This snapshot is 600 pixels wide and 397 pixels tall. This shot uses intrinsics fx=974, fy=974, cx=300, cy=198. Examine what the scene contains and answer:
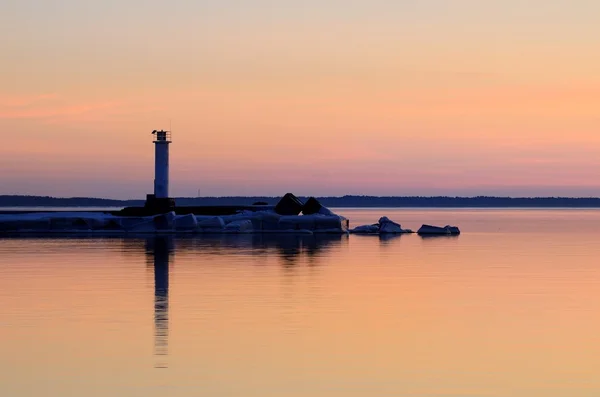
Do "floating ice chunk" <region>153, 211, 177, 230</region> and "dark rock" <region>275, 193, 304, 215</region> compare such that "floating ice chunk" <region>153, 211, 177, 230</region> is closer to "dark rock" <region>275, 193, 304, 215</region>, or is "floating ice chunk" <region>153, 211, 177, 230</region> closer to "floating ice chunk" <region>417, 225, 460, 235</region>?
"dark rock" <region>275, 193, 304, 215</region>

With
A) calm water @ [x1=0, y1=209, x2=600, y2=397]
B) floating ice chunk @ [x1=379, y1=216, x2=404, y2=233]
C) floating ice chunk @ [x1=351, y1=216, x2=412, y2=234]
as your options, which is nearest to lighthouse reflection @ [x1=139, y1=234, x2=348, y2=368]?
calm water @ [x1=0, y1=209, x2=600, y2=397]

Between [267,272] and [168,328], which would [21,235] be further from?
[168,328]

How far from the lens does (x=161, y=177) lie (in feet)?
208

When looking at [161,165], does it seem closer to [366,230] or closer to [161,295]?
[366,230]

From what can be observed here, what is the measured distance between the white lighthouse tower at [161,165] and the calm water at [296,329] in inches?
1115

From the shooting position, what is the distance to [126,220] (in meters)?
63.2

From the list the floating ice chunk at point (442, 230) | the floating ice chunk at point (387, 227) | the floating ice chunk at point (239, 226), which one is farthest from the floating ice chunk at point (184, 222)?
the floating ice chunk at point (442, 230)

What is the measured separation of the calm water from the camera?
1352 centimetres

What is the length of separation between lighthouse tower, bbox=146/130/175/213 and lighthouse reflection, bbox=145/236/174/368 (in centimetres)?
1473

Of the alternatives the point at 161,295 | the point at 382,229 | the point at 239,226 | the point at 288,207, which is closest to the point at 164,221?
the point at 239,226

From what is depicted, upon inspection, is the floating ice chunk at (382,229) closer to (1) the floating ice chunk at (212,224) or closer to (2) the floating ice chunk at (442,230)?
(2) the floating ice chunk at (442,230)

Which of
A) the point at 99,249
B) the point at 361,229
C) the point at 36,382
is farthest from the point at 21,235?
the point at 36,382

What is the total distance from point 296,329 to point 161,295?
21.8ft

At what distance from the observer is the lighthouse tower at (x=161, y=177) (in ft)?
208
